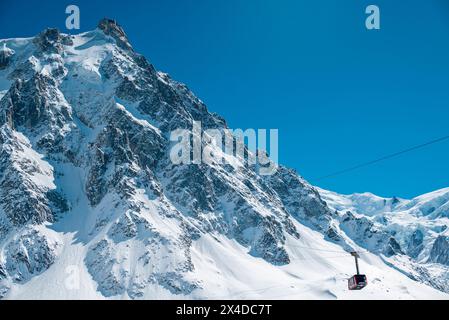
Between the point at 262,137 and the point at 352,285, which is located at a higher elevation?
the point at 262,137
